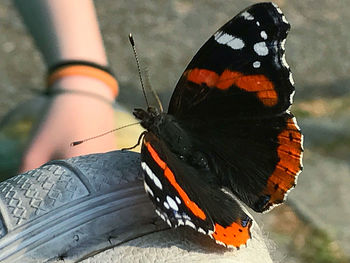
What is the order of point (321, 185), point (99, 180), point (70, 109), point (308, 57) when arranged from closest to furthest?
1. point (99, 180)
2. point (70, 109)
3. point (321, 185)
4. point (308, 57)

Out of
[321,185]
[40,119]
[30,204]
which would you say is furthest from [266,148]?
[321,185]

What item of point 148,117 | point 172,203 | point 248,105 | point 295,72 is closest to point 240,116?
point 248,105

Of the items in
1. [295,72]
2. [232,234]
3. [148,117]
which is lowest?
[295,72]

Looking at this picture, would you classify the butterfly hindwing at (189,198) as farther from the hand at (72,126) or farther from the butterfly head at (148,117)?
the hand at (72,126)

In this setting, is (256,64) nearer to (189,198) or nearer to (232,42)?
(232,42)

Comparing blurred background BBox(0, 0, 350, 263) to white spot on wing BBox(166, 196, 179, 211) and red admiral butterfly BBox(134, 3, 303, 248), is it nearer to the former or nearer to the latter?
red admiral butterfly BBox(134, 3, 303, 248)

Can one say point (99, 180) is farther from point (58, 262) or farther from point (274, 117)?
point (274, 117)
